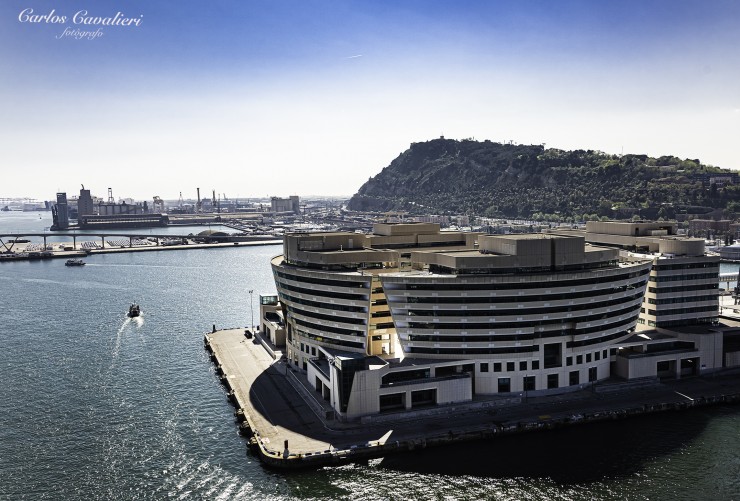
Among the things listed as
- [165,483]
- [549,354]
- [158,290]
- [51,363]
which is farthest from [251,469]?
[158,290]

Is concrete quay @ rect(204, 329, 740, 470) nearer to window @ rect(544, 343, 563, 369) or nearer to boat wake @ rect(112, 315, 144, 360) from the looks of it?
window @ rect(544, 343, 563, 369)

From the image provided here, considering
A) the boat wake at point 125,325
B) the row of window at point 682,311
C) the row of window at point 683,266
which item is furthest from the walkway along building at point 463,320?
the boat wake at point 125,325

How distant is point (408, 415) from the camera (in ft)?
230

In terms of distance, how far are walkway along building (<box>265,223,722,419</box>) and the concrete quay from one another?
206 cm

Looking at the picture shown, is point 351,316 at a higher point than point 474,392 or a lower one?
higher

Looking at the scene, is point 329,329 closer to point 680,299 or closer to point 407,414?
point 407,414

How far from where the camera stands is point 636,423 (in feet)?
232

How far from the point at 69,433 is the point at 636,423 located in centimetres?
6748

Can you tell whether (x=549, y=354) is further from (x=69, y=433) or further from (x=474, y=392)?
(x=69, y=433)

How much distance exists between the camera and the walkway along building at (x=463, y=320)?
72875mm

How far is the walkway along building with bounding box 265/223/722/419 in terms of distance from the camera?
72.9m

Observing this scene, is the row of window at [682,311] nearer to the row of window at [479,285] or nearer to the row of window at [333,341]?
the row of window at [479,285]

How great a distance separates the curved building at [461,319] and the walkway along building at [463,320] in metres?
0.13

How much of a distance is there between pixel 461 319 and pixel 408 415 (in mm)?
13460
